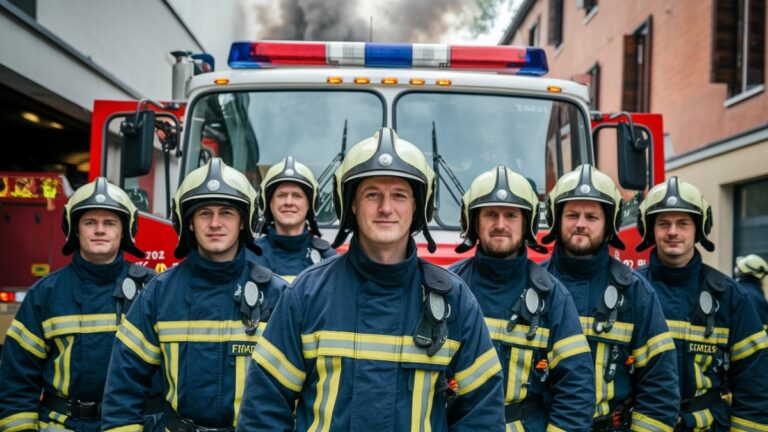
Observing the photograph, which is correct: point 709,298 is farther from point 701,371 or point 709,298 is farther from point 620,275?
point 620,275

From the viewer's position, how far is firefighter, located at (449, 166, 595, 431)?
10.5ft

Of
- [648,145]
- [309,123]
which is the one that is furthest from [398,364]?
[648,145]


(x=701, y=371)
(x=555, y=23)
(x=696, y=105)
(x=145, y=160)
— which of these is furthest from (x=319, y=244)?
Result: (x=555, y=23)

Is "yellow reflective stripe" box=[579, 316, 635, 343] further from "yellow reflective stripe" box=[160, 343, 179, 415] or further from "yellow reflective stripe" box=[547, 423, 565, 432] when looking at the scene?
"yellow reflective stripe" box=[160, 343, 179, 415]

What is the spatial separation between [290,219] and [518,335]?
5.85 feet

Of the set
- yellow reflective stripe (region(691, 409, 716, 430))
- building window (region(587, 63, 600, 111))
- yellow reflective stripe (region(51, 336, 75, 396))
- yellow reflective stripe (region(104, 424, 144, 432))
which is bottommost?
yellow reflective stripe (region(691, 409, 716, 430))

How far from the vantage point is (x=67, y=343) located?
3.72 meters

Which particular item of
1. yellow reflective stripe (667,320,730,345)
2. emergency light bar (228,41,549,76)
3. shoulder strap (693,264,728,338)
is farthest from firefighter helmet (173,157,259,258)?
shoulder strap (693,264,728,338)

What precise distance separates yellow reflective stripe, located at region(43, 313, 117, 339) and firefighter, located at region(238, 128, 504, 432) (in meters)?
1.66

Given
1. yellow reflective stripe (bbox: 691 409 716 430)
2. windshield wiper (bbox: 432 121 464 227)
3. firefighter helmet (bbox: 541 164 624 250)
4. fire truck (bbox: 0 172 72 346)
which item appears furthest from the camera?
fire truck (bbox: 0 172 72 346)

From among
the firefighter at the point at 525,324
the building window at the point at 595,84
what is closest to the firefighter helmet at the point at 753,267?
the firefighter at the point at 525,324

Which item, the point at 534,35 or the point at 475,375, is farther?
the point at 534,35

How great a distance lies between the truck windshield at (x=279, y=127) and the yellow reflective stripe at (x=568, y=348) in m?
2.08

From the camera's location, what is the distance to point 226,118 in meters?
5.16
